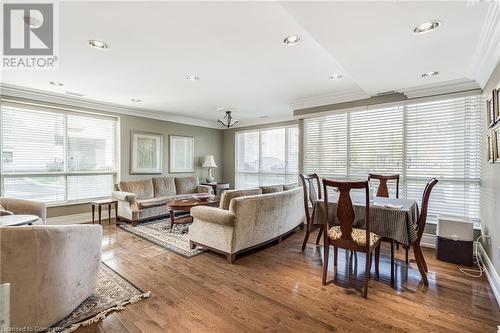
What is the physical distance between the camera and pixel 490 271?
8.48ft

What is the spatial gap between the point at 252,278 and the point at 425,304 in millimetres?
1665

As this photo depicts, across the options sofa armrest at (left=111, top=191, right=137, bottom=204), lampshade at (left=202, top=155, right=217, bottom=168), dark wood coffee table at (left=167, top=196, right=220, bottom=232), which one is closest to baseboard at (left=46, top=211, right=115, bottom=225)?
sofa armrest at (left=111, top=191, right=137, bottom=204)

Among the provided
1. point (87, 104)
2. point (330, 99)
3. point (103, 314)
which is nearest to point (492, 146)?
point (330, 99)

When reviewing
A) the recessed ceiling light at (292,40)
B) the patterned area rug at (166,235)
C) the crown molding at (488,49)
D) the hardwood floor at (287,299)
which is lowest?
the hardwood floor at (287,299)

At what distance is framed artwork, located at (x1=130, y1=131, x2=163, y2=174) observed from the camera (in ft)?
18.9

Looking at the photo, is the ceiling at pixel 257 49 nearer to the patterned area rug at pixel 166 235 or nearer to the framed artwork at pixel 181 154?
the framed artwork at pixel 181 154

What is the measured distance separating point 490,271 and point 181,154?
6.44 m

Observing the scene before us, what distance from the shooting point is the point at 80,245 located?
6.40 feet

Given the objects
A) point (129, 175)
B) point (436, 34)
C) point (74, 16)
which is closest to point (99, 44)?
point (74, 16)

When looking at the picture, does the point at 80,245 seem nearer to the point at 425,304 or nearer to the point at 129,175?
the point at 425,304

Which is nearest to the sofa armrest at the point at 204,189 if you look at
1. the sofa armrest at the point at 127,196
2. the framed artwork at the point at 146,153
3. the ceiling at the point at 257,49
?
the framed artwork at the point at 146,153

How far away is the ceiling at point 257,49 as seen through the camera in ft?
6.23

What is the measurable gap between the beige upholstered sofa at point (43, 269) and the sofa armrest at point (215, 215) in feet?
4.49

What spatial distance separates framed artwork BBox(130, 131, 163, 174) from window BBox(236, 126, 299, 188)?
2.45 m
